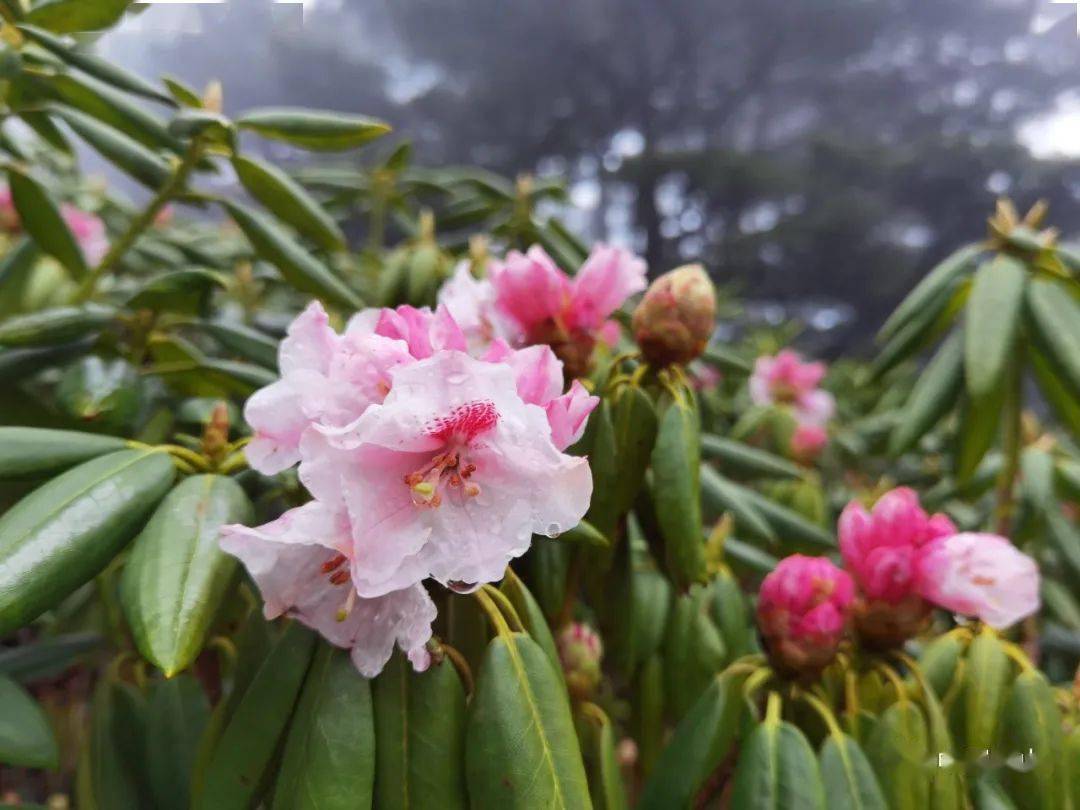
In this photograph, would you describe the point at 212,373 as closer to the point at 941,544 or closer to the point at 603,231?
the point at 941,544

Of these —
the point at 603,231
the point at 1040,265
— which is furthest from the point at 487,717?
the point at 603,231

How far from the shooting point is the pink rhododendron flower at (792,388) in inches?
67.0

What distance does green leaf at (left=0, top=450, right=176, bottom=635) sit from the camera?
1.27 ft

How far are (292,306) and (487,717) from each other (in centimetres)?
126

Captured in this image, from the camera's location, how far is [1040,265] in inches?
34.9

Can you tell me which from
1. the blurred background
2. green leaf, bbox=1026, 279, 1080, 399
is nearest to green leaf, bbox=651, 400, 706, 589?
green leaf, bbox=1026, 279, 1080, 399

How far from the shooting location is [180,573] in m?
0.41

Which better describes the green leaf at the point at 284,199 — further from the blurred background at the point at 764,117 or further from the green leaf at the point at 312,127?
the blurred background at the point at 764,117

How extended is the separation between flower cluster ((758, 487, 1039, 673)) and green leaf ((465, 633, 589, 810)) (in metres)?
0.24

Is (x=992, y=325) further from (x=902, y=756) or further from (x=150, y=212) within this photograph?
(x=150, y=212)

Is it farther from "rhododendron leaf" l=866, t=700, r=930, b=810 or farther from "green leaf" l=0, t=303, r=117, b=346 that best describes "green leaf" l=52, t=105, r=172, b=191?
"rhododendron leaf" l=866, t=700, r=930, b=810

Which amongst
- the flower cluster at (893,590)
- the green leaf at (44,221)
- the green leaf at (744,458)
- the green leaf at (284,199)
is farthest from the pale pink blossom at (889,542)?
the green leaf at (44,221)

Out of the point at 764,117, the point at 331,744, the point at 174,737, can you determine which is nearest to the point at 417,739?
the point at 331,744

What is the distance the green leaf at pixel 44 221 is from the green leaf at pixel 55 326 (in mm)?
135
